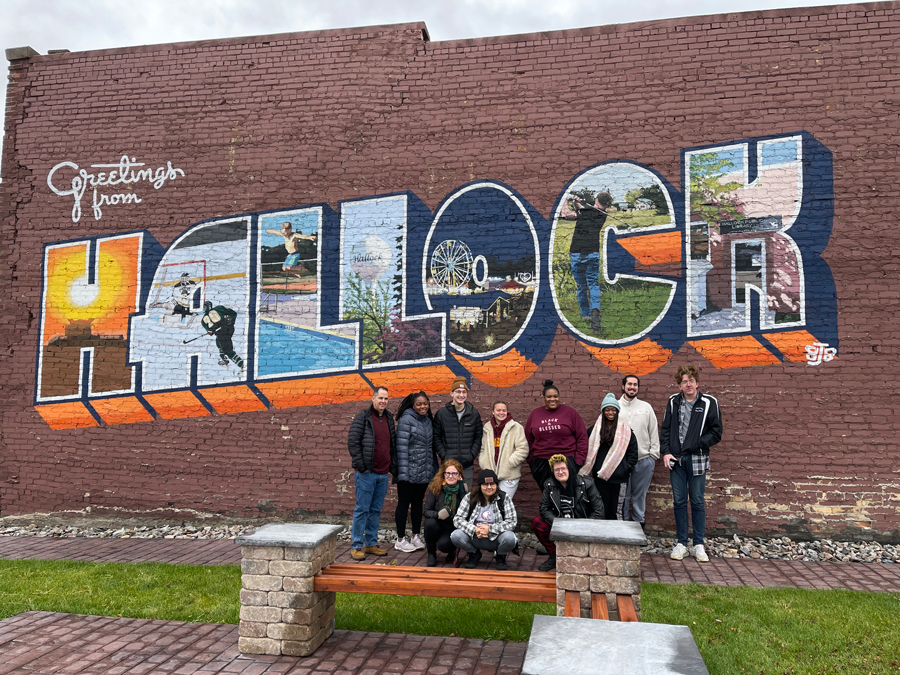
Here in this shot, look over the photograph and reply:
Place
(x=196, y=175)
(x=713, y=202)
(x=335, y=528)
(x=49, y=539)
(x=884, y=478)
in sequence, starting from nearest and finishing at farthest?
(x=335, y=528) → (x=884, y=478) → (x=713, y=202) → (x=49, y=539) → (x=196, y=175)

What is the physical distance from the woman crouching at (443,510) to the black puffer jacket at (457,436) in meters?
0.53

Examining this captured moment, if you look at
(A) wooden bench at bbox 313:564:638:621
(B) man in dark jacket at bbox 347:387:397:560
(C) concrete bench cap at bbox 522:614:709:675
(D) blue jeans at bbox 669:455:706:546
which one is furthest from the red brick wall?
(C) concrete bench cap at bbox 522:614:709:675

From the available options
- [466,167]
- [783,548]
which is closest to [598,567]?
[783,548]

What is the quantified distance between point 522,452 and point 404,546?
158 centimetres

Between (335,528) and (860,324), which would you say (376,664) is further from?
(860,324)

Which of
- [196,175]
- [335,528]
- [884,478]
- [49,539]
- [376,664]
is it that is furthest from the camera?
[196,175]

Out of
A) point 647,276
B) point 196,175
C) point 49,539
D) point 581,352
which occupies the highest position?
point 196,175

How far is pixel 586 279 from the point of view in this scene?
24.8ft

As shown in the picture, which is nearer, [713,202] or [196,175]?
[713,202]

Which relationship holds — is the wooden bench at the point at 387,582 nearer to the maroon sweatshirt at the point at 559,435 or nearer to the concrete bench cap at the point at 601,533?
the concrete bench cap at the point at 601,533

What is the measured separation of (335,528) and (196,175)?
227 inches

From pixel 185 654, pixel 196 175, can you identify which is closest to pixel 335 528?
pixel 185 654

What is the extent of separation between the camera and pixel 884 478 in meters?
6.82

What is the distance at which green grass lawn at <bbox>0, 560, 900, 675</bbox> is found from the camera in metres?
4.17
